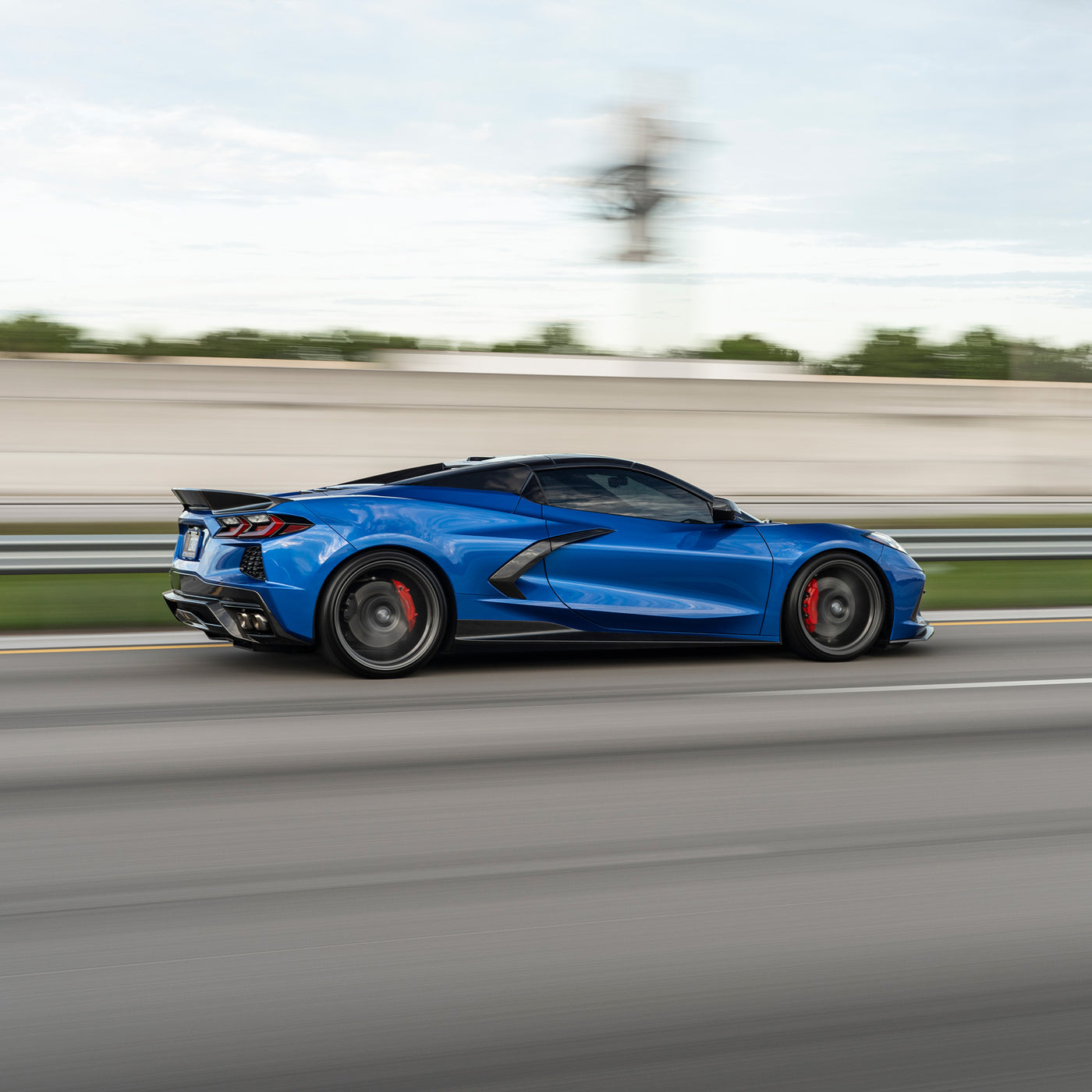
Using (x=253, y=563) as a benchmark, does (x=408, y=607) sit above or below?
below

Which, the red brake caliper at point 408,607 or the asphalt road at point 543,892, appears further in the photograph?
the red brake caliper at point 408,607

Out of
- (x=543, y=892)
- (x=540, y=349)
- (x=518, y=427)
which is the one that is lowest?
(x=543, y=892)

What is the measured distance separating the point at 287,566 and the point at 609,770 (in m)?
2.53

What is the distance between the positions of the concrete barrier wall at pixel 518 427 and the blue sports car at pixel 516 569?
25779 mm

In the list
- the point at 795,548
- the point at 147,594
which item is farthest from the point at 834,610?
the point at 147,594

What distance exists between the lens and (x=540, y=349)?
184 ft

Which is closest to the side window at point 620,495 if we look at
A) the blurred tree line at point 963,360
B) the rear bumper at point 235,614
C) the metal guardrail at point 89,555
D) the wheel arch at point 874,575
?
the wheel arch at point 874,575

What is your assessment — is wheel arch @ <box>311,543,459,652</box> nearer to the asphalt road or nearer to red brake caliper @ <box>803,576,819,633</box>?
the asphalt road

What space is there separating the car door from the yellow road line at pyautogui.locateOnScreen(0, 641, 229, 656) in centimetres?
257

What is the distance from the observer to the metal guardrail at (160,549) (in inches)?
446

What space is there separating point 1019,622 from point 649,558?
423cm

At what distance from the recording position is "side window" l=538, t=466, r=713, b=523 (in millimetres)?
7668

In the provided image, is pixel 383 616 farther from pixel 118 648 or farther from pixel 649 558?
pixel 118 648

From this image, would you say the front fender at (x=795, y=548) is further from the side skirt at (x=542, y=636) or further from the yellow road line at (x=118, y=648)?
the yellow road line at (x=118, y=648)
